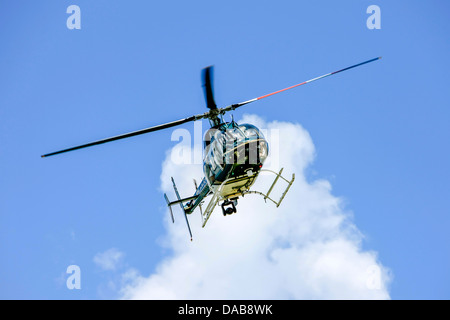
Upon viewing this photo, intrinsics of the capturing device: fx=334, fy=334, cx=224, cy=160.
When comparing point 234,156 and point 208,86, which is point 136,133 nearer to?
point 208,86

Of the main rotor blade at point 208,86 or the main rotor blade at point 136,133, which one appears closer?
the main rotor blade at point 136,133

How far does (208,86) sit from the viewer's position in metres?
13.7

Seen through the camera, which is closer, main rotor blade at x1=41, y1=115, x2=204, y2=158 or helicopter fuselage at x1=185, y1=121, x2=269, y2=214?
main rotor blade at x1=41, y1=115, x2=204, y2=158

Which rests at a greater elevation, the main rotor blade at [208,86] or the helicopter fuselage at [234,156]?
the main rotor blade at [208,86]

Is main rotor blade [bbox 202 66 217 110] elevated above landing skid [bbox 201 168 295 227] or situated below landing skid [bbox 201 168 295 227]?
above

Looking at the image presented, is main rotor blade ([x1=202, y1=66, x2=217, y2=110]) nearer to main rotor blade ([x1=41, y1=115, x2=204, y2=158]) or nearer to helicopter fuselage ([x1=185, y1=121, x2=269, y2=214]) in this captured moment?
main rotor blade ([x1=41, y1=115, x2=204, y2=158])

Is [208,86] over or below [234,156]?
over

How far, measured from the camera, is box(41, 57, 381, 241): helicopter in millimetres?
12750

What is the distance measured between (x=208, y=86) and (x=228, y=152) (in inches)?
117

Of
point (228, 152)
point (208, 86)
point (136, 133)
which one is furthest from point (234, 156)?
point (136, 133)

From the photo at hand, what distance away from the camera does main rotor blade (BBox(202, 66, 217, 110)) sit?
13000mm

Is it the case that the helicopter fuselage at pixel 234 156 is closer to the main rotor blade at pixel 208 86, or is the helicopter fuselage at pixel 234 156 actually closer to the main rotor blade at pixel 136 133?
the main rotor blade at pixel 208 86

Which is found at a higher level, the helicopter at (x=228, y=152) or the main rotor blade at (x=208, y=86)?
the main rotor blade at (x=208, y=86)

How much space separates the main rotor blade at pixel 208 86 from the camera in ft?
42.7
